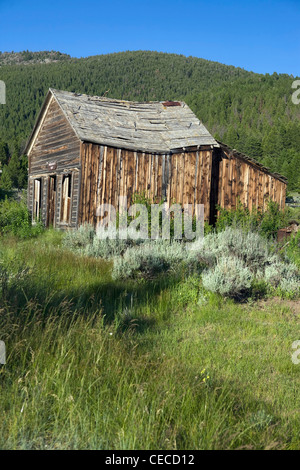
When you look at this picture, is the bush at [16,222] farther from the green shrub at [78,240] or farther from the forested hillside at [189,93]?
the forested hillside at [189,93]

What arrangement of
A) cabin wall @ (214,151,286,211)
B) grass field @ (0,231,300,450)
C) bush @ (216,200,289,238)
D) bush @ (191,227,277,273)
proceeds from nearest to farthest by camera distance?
grass field @ (0,231,300,450)
bush @ (191,227,277,273)
bush @ (216,200,289,238)
cabin wall @ (214,151,286,211)

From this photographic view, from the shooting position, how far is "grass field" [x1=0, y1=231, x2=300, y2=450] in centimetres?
261

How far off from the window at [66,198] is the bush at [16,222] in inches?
45.3

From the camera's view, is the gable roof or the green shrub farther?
the gable roof

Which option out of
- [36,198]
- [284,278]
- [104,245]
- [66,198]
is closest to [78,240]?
[104,245]

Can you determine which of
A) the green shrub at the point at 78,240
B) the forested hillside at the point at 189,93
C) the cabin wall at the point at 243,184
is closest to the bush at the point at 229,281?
the green shrub at the point at 78,240

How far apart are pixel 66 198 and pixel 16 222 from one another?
2.40 m

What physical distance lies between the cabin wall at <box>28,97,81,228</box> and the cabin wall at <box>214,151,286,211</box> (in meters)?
6.13

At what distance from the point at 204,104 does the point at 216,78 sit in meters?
44.8

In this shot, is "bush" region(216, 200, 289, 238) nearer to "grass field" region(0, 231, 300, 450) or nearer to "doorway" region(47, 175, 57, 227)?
"doorway" region(47, 175, 57, 227)

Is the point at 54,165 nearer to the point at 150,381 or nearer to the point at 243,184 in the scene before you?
the point at 243,184

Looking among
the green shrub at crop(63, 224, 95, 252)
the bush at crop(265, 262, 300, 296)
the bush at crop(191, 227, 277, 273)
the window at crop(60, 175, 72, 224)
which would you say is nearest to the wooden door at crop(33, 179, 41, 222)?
the window at crop(60, 175, 72, 224)

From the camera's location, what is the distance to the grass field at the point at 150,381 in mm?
2605

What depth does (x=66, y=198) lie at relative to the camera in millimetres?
16641
